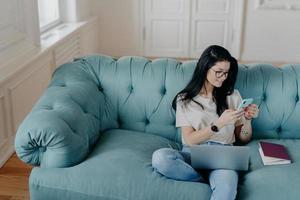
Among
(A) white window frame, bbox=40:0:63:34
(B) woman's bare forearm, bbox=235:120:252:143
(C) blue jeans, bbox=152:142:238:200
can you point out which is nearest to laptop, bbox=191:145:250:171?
(C) blue jeans, bbox=152:142:238:200

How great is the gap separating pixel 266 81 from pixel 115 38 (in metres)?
3.24

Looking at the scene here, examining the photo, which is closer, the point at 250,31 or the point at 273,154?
the point at 273,154

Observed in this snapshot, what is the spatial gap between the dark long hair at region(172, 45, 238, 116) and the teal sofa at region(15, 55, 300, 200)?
175 millimetres

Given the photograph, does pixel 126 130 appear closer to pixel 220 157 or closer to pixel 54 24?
pixel 220 157

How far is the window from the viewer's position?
3988mm

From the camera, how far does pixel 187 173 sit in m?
1.81

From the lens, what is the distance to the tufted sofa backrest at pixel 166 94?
2252 millimetres

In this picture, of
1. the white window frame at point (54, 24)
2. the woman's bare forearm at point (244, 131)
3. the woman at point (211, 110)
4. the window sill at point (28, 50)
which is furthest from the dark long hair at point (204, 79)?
the white window frame at point (54, 24)

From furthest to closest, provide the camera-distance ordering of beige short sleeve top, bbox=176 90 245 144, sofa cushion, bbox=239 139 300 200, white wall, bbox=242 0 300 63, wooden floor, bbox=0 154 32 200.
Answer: white wall, bbox=242 0 300 63
wooden floor, bbox=0 154 32 200
beige short sleeve top, bbox=176 90 245 144
sofa cushion, bbox=239 139 300 200

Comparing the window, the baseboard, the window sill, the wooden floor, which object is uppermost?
the window

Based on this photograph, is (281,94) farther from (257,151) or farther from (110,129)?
(110,129)

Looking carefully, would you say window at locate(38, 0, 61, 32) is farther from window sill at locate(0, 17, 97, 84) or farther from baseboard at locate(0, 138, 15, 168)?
baseboard at locate(0, 138, 15, 168)

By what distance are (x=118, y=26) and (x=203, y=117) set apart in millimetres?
3385

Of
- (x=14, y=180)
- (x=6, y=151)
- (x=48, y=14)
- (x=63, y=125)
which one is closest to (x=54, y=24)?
(x=48, y=14)
